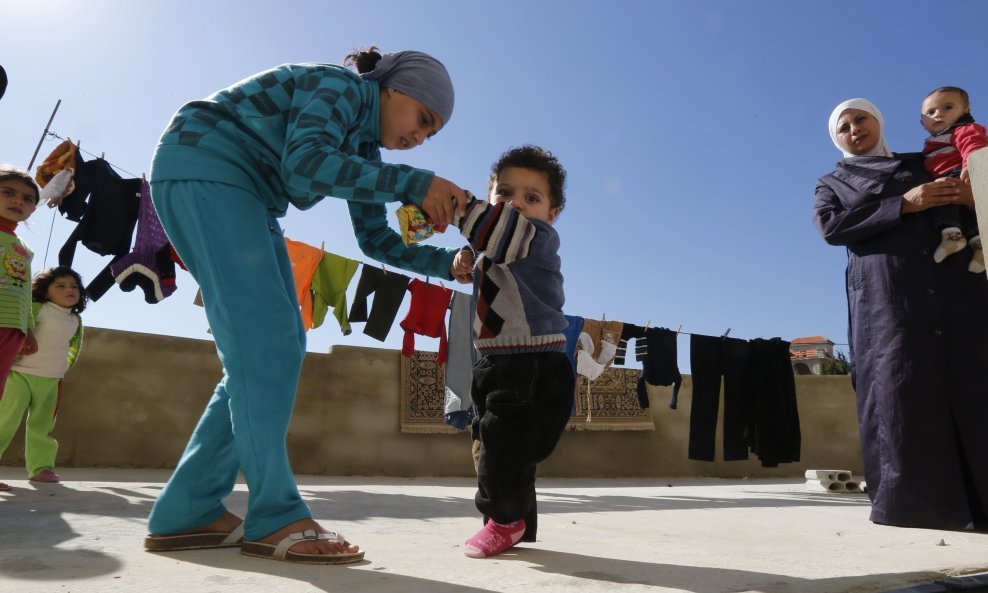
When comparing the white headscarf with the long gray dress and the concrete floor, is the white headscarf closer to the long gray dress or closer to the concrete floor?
the long gray dress

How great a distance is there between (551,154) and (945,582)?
61.8 inches

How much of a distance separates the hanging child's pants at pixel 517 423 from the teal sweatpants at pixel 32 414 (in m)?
3.81

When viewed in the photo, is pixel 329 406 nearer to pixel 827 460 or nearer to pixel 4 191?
pixel 4 191

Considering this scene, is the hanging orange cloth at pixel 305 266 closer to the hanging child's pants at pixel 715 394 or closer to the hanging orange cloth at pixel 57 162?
the hanging orange cloth at pixel 57 162

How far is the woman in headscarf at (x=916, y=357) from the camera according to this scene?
7.52ft

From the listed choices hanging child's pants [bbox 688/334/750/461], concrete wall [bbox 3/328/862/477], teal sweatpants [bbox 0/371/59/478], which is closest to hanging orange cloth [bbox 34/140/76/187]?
concrete wall [bbox 3/328/862/477]

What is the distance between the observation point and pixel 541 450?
6.15 ft

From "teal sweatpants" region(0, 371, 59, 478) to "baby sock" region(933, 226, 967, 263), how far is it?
501 centimetres

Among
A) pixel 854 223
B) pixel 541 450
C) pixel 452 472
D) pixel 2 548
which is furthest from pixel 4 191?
pixel 452 472

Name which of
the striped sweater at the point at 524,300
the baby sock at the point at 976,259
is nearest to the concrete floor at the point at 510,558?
the striped sweater at the point at 524,300

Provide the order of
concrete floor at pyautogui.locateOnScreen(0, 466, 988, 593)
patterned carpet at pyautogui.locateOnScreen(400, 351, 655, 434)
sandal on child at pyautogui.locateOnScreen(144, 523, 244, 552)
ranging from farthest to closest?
1. patterned carpet at pyautogui.locateOnScreen(400, 351, 655, 434)
2. sandal on child at pyautogui.locateOnScreen(144, 523, 244, 552)
3. concrete floor at pyautogui.locateOnScreen(0, 466, 988, 593)

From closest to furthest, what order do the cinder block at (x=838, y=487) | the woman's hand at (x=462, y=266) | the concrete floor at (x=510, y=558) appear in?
the concrete floor at (x=510, y=558), the woman's hand at (x=462, y=266), the cinder block at (x=838, y=487)

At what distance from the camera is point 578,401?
375 inches

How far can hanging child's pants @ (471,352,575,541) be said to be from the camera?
1842 millimetres
